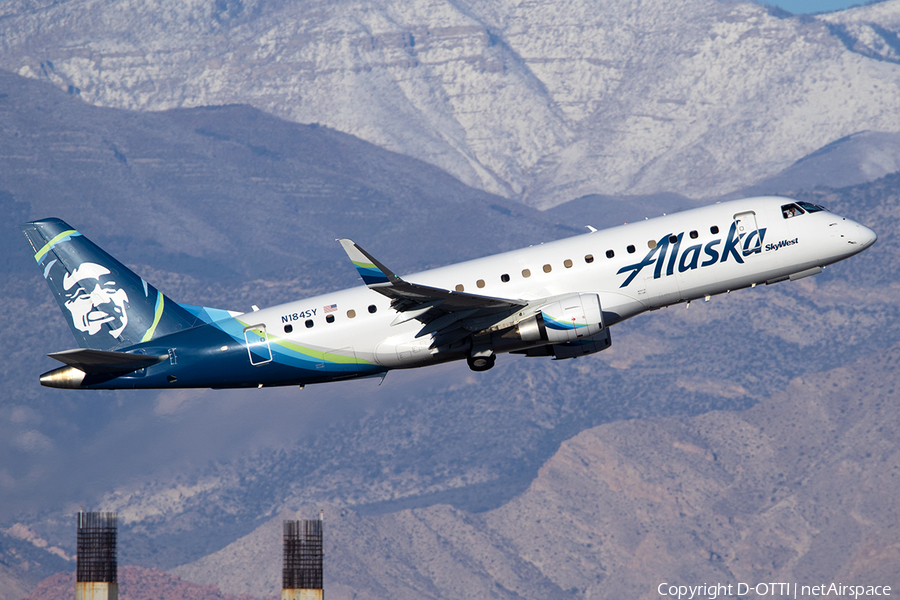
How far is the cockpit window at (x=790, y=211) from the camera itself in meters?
61.5

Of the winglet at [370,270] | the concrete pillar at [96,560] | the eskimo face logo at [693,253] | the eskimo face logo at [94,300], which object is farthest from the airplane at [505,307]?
the concrete pillar at [96,560]

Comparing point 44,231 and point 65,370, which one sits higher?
point 44,231

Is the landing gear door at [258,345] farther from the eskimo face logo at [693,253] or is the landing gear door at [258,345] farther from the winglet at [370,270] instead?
the eskimo face logo at [693,253]

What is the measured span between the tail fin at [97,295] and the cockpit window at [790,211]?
96.6ft

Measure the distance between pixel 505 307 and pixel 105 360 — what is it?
19.2 metres

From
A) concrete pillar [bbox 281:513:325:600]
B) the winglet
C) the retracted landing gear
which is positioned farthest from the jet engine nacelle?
concrete pillar [bbox 281:513:325:600]

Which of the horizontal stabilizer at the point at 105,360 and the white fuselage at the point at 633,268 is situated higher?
the white fuselage at the point at 633,268

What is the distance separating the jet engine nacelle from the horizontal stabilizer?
60.0 feet

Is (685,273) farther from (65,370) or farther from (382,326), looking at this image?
(65,370)

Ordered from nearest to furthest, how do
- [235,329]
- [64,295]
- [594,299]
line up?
[594,299], [235,329], [64,295]

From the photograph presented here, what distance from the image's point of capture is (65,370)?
62.7m

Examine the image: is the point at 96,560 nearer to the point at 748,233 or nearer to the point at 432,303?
the point at 432,303

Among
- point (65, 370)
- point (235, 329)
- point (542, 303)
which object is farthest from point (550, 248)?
point (65, 370)

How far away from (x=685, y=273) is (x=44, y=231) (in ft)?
108
